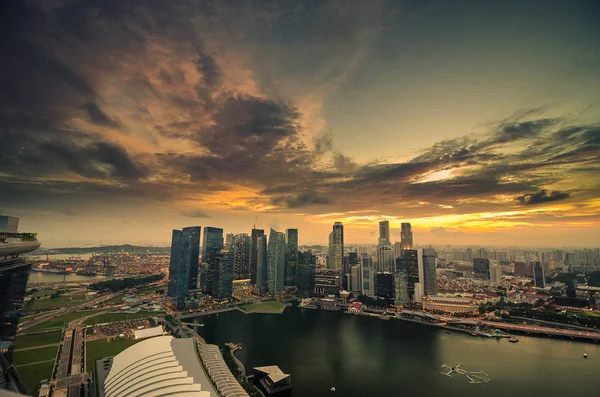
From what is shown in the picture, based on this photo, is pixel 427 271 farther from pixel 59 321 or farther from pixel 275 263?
pixel 59 321

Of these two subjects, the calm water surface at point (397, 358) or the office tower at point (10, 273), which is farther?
the calm water surface at point (397, 358)

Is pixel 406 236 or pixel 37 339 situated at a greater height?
pixel 406 236

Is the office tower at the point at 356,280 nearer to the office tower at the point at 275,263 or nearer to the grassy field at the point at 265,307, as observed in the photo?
the office tower at the point at 275,263

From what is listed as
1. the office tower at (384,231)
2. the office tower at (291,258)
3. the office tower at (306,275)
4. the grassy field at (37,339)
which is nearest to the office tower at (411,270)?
the office tower at (306,275)

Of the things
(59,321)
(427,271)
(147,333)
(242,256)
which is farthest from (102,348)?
(427,271)

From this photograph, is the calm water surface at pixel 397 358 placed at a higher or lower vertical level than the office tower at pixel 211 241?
lower

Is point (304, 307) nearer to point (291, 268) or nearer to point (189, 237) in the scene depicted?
point (291, 268)

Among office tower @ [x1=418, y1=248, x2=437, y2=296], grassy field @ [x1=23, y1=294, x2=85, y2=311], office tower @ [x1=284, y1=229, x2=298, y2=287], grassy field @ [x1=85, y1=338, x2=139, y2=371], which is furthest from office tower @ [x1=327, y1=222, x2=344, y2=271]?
grassy field @ [x1=23, y1=294, x2=85, y2=311]
